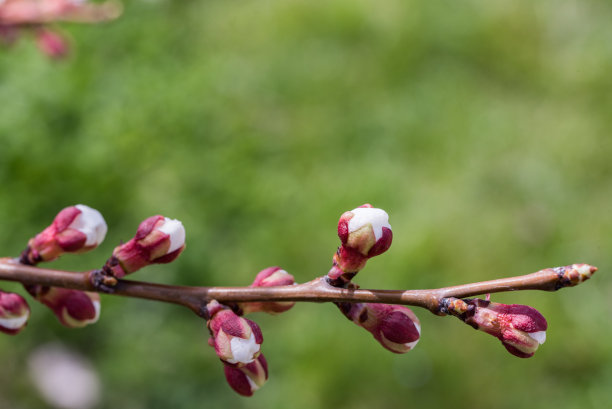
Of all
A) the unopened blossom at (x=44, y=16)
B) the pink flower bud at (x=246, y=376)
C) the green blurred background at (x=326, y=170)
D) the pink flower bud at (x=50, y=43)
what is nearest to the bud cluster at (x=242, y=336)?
the pink flower bud at (x=246, y=376)

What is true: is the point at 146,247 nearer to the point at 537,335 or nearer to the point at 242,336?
the point at 242,336

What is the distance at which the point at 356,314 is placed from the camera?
1.09 m

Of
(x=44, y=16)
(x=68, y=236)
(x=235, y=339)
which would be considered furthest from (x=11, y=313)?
(x=44, y=16)

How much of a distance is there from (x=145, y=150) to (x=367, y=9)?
1.71m

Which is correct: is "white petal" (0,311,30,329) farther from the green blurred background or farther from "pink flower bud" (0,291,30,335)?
the green blurred background

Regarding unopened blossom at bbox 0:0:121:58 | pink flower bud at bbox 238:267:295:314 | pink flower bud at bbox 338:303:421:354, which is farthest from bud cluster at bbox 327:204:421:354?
unopened blossom at bbox 0:0:121:58

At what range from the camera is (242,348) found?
40.4 inches

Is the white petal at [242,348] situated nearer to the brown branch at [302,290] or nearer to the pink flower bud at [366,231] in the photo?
the brown branch at [302,290]

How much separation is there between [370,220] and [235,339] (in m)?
0.28

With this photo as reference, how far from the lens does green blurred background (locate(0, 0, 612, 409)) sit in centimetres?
281

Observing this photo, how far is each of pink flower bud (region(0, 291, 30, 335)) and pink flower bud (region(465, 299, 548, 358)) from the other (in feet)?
2.47

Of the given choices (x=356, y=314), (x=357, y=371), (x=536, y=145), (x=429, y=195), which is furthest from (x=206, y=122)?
(x=356, y=314)

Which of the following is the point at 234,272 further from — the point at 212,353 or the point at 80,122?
the point at 80,122

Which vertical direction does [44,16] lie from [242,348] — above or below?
below
